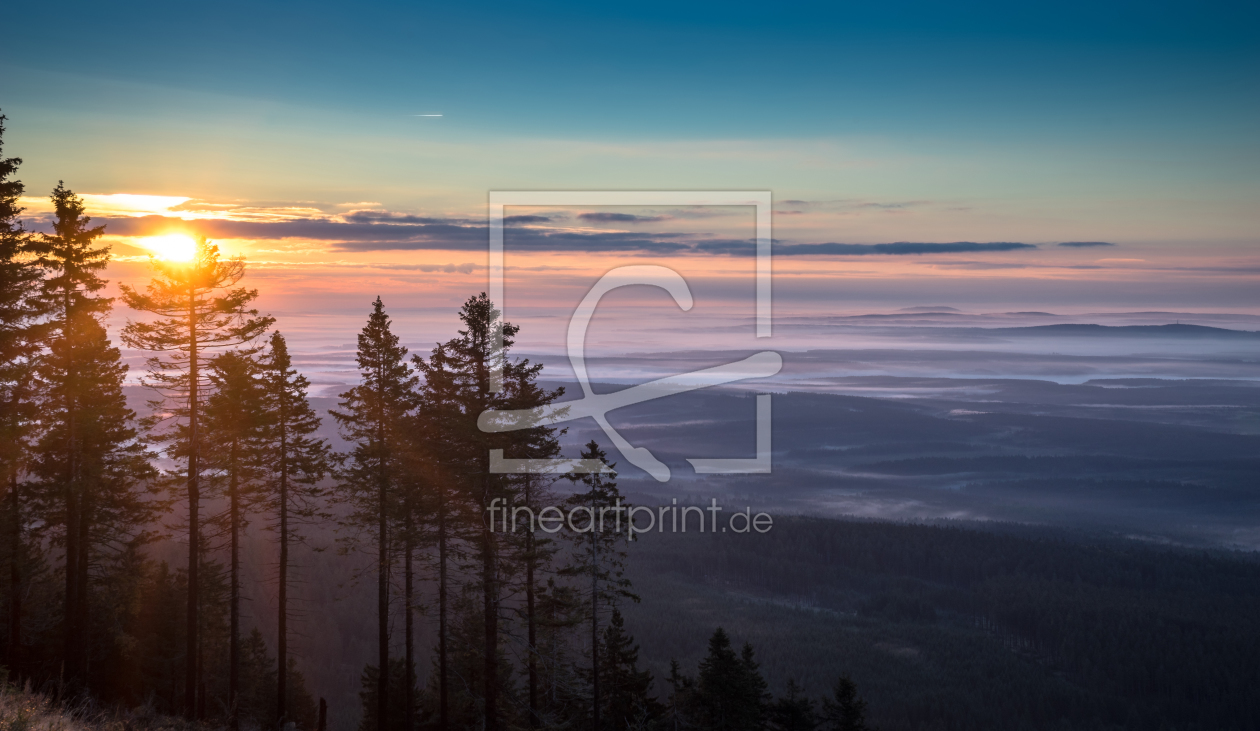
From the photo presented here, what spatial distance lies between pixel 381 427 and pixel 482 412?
16.1ft

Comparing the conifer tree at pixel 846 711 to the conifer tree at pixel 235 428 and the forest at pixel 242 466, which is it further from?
the conifer tree at pixel 235 428

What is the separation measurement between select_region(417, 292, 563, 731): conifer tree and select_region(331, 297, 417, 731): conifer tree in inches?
91.9

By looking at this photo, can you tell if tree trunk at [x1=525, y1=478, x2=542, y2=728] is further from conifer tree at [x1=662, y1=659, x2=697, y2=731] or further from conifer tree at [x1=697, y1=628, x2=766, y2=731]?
conifer tree at [x1=697, y1=628, x2=766, y2=731]

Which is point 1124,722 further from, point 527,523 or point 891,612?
point 527,523

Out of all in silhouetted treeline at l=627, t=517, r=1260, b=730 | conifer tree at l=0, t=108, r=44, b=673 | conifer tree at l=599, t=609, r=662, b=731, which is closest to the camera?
conifer tree at l=0, t=108, r=44, b=673

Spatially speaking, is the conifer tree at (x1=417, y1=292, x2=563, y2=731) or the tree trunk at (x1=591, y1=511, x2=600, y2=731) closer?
the conifer tree at (x1=417, y1=292, x2=563, y2=731)

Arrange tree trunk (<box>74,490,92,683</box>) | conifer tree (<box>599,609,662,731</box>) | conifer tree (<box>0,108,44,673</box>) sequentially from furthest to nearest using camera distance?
conifer tree (<box>599,609,662,731</box>), tree trunk (<box>74,490,92,683</box>), conifer tree (<box>0,108,44,673</box>)

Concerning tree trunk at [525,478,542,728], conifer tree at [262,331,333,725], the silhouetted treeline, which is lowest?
the silhouetted treeline

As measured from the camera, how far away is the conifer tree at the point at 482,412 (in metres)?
21.8

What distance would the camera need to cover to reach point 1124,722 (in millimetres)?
116250

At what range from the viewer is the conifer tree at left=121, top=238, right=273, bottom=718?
70.5ft

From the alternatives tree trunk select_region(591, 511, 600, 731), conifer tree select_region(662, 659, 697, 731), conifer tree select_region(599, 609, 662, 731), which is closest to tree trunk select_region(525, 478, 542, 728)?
tree trunk select_region(591, 511, 600, 731)

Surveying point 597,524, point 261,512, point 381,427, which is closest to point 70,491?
point 381,427

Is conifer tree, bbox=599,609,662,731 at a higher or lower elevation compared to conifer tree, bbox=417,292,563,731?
lower
